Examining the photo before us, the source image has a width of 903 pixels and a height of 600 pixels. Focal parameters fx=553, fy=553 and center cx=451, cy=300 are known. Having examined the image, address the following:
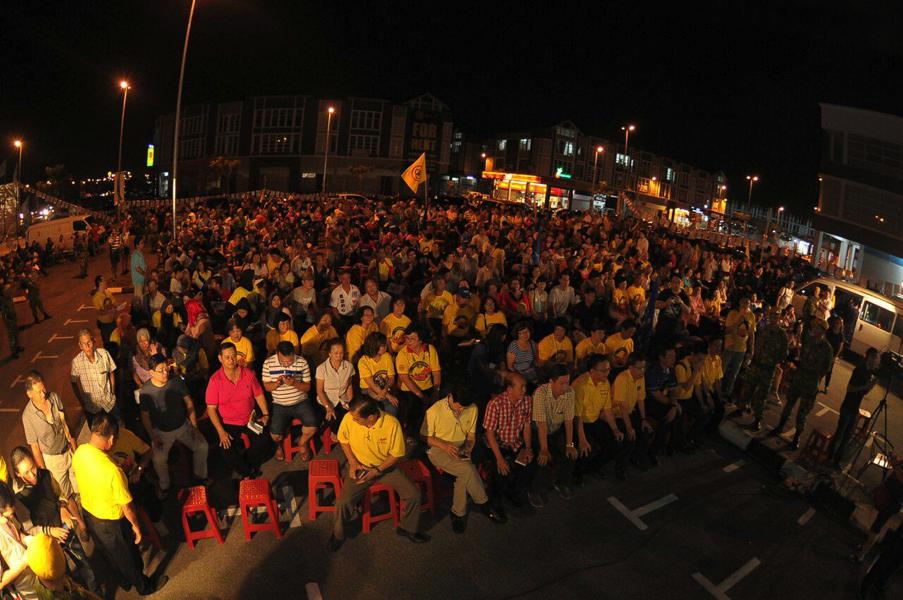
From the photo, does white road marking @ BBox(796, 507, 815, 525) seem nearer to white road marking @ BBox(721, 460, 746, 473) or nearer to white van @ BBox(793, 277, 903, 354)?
white road marking @ BBox(721, 460, 746, 473)

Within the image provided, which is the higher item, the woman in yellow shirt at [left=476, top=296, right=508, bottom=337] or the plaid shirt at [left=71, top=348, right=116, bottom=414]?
the woman in yellow shirt at [left=476, top=296, right=508, bottom=337]

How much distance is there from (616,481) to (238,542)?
4666 millimetres

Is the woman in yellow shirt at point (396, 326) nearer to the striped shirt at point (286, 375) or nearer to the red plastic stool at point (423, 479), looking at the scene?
the striped shirt at point (286, 375)

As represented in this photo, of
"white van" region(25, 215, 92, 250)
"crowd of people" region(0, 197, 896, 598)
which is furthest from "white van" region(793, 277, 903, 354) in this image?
"white van" region(25, 215, 92, 250)

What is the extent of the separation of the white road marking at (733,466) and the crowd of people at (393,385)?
52 centimetres

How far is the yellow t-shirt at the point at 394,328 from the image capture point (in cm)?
825

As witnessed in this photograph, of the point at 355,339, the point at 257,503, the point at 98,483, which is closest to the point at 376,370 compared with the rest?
the point at 355,339

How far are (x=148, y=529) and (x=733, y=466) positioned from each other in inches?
299

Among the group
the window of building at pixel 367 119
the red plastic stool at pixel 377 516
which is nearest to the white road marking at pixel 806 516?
the red plastic stool at pixel 377 516

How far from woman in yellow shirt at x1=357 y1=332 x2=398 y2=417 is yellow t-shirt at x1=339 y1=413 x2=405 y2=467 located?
135 cm

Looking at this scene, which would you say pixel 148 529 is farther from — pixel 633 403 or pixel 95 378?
pixel 633 403

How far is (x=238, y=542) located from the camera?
18.0 feet

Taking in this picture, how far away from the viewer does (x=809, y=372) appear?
8578 millimetres

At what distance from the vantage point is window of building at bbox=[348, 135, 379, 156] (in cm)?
5350
